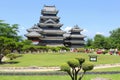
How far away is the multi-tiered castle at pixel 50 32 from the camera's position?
95650 mm

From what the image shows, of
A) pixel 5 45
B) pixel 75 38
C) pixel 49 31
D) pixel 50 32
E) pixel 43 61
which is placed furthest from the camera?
pixel 75 38

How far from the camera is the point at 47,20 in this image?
330 ft

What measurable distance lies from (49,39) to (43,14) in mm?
9216

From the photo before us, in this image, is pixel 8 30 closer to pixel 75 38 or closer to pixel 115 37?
pixel 75 38

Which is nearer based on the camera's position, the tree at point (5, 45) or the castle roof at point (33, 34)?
the tree at point (5, 45)

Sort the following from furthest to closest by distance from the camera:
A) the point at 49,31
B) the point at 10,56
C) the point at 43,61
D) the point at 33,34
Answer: the point at 49,31, the point at 33,34, the point at 10,56, the point at 43,61

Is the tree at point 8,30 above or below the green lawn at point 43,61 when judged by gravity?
above

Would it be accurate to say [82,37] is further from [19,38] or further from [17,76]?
[17,76]

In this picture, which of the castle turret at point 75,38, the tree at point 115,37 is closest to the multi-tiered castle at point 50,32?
the castle turret at point 75,38

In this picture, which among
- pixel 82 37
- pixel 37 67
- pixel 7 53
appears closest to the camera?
pixel 37 67

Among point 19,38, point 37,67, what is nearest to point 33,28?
point 19,38

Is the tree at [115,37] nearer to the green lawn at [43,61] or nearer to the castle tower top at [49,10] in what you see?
the castle tower top at [49,10]

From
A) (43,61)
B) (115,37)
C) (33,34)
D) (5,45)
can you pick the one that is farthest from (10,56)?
(115,37)

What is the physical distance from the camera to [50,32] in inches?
3880
